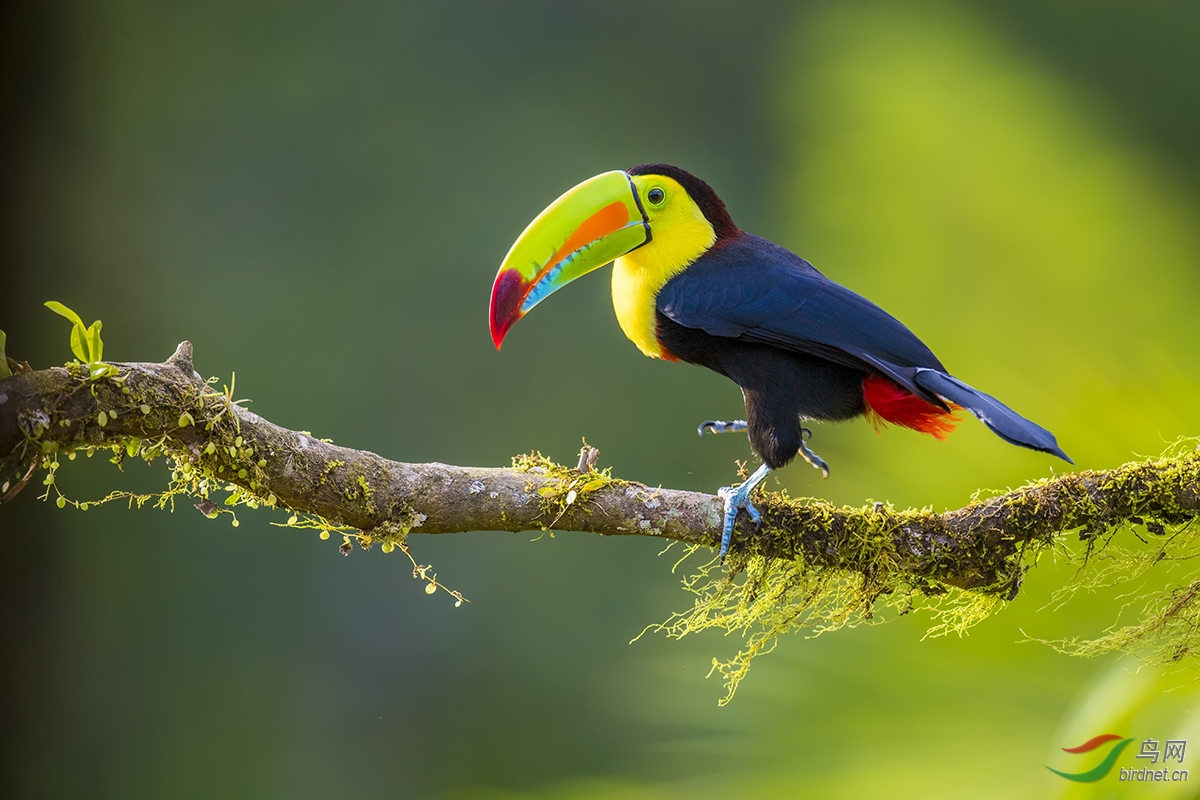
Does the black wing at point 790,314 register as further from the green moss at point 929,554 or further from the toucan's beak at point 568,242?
the green moss at point 929,554

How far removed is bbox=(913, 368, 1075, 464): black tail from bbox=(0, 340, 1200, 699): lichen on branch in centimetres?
20

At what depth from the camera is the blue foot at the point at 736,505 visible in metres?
1.73

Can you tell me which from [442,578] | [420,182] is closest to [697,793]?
[442,578]

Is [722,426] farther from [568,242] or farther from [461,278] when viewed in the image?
[461,278]

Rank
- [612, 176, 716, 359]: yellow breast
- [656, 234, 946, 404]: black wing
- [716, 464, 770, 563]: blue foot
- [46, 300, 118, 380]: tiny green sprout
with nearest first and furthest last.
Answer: [46, 300, 118, 380]: tiny green sprout, [716, 464, 770, 563]: blue foot, [656, 234, 946, 404]: black wing, [612, 176, 716, 359]: yellow breast

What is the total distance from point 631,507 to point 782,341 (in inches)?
18.8

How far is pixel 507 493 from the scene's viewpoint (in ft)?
5.38

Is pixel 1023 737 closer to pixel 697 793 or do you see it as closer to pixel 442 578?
pixel 697 793

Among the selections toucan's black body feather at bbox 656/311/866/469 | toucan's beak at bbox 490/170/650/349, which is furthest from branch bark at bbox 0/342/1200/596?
toucan's beak at bbox 490/170/650/349

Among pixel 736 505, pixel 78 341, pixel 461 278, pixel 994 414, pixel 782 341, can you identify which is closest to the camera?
pixel 78 341

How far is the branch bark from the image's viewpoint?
1.33 meters

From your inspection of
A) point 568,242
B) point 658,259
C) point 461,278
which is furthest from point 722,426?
point 461,278

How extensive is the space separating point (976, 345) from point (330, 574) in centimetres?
249

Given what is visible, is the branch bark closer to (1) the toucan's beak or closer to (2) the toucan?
(2) the toucan
